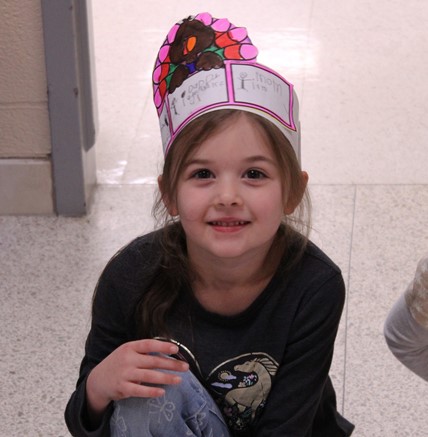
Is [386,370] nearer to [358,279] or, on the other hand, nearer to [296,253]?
[358,279]

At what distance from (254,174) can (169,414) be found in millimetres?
324

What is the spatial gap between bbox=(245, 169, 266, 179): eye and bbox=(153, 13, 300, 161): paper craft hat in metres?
0.06

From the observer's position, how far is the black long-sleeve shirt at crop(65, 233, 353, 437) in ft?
4.47

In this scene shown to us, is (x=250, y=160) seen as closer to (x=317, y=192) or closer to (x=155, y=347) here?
(x=155, y=347)

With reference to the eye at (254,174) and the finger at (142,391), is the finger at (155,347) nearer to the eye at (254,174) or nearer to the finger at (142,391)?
the finger at (142,391)

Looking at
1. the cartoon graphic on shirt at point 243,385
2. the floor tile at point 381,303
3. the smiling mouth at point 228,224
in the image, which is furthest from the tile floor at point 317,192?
the smiling mouth at point 228,224

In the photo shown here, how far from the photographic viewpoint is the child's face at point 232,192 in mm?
1269

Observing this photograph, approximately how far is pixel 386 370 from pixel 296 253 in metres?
0.65

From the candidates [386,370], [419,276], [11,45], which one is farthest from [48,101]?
[419,276]

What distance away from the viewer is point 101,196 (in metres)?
2.55

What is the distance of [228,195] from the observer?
125cm

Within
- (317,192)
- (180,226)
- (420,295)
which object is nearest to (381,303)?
(317,192)

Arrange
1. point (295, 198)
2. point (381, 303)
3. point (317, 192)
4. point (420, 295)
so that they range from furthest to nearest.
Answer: point (317, 192)
point (381, 303)
point (295, 198)
point (420, 295)

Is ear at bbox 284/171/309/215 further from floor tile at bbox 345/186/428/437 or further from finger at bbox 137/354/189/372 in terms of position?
floor tile at bbox 345/186/428/437
